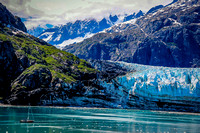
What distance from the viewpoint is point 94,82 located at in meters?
174

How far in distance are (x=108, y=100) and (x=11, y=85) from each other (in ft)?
202

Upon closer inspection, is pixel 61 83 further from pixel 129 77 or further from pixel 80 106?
pixel 129 77

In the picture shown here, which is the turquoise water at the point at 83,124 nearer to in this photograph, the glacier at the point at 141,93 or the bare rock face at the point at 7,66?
the glacier at the point at 141,93

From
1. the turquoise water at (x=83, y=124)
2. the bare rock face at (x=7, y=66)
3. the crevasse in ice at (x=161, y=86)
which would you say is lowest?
the turquoise water at (x=83, y=124)

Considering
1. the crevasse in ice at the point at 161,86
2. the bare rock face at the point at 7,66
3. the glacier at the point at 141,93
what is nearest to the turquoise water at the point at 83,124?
the glacier at the point at 141,93

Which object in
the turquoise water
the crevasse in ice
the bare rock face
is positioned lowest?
the turquoise water

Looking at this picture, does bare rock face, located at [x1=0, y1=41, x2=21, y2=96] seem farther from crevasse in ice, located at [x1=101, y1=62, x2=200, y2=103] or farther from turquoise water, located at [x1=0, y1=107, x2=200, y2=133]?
turquoise water, located at [x1=0, y1=107, x2=200, y2=133]

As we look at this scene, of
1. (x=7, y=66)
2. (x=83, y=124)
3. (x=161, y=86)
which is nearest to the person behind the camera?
(x=83, y=124)

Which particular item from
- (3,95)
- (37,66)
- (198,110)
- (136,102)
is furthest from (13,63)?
(198,110)

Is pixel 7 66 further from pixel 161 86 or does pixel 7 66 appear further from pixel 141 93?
pixel 161 86

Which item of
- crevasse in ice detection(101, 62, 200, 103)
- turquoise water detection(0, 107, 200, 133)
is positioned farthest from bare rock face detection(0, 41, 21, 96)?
turquoise water detection(0, 107, 200, 133)

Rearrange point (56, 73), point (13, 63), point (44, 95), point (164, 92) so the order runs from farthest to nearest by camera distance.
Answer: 1. point (56, 73)
2. point (13, 63)
3. point (164, 92)
4. point (44, 95)

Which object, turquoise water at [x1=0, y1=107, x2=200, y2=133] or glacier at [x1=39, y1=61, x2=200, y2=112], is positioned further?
glacier at [x1=39, y1=61, x2=200, y2=112]

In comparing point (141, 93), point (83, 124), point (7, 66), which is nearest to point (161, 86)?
point (141, 93)
